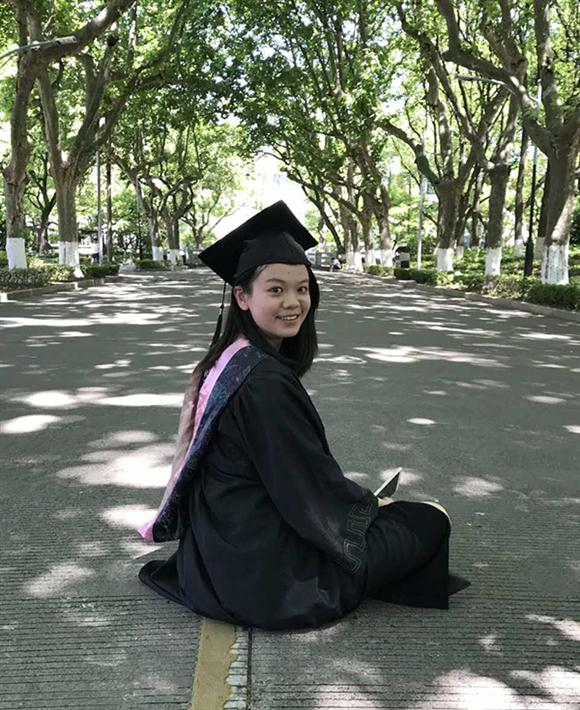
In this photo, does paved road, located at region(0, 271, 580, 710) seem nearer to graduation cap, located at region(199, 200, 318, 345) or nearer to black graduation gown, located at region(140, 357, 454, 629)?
black graduation gown, located at region(140, 357, 454, 629)

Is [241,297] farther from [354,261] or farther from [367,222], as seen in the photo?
[354,261]

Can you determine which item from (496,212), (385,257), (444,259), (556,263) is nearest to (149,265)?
(385,257)

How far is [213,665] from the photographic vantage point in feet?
8.43

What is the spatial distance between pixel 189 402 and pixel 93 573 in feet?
3.16

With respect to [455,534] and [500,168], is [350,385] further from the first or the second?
Result: [500,168]

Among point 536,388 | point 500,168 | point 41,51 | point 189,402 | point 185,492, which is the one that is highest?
point 41,51

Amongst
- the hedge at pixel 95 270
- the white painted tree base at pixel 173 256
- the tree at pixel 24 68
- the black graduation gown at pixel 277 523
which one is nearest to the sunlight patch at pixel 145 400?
the black graduation gown at pixel 277 523

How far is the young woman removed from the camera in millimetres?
2637

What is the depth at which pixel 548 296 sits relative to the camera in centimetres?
1761

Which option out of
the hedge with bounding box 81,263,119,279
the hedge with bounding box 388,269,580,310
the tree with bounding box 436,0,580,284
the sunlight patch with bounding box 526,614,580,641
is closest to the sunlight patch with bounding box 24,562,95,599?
the sunlight patch with bounding box 526,614,580,641

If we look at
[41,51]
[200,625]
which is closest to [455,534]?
[200,625]

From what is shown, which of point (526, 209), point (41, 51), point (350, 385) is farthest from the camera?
point (526, 209)

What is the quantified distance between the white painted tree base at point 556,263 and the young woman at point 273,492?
16541 mm

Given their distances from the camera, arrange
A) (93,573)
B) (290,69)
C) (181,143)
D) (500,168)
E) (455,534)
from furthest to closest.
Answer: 1. (181,143)
2. (290,69)
3. (500,168)
4. (455,534)
5. (93,573)
